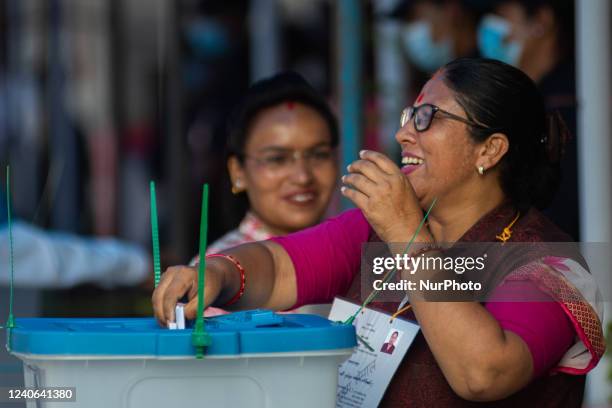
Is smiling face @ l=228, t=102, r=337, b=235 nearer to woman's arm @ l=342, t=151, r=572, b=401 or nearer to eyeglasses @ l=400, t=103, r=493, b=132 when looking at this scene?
eyeglasses @ l=400, t=103, r=493, b=132

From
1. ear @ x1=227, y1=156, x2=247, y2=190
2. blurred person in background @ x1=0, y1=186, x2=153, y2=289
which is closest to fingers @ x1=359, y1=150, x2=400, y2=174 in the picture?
ear @ x1=227, y1=156, x2=247, y2=190

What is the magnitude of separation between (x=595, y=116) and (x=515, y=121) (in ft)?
6.52

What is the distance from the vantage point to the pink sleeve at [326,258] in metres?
2.40

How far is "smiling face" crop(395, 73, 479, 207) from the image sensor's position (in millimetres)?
2191

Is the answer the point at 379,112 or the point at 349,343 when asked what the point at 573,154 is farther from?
the point at 349,343

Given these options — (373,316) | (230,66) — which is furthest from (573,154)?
(230,66)

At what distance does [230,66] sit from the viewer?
8.64 m

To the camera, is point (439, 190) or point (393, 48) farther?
point (393, 48)

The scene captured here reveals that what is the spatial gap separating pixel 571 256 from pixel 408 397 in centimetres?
44

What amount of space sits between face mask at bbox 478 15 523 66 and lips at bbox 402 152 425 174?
2277 millimetres

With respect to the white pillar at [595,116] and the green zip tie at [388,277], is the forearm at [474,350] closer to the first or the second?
the green zip tie at [388,277]

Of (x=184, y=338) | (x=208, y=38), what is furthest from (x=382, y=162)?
(x=208, y=38)

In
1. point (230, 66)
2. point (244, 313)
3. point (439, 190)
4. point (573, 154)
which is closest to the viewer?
point (244, 313)

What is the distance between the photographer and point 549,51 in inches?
169
